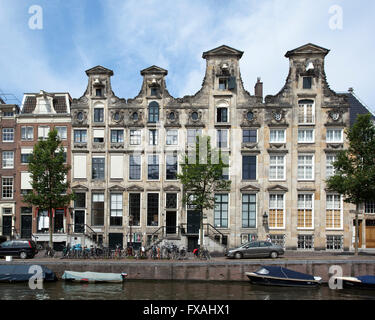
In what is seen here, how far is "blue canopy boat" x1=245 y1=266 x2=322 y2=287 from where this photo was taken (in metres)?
25.7

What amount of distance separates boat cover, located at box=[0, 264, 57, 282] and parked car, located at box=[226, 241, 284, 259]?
12808mm

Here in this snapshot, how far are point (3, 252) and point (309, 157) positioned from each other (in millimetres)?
27463

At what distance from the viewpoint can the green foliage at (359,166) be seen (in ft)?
99.4

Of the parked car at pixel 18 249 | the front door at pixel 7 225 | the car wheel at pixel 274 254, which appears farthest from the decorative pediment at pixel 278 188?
the front door at pixel 7 225

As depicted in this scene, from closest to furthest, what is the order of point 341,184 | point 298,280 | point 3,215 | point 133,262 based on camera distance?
point 298,280 → point 133,262 → point 341,184 → point 3,215

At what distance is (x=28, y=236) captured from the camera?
3878 centimetres

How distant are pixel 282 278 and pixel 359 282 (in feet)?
15.8

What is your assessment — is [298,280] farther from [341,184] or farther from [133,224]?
[133,224]

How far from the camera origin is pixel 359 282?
25.2 m

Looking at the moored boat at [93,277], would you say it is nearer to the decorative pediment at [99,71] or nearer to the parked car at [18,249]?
the parked car at [18,249]

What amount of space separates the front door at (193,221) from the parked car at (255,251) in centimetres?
713

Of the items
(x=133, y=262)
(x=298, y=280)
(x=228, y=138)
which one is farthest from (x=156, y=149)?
(x=298, y=280)

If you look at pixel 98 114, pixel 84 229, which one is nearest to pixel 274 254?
pixel 84 229
